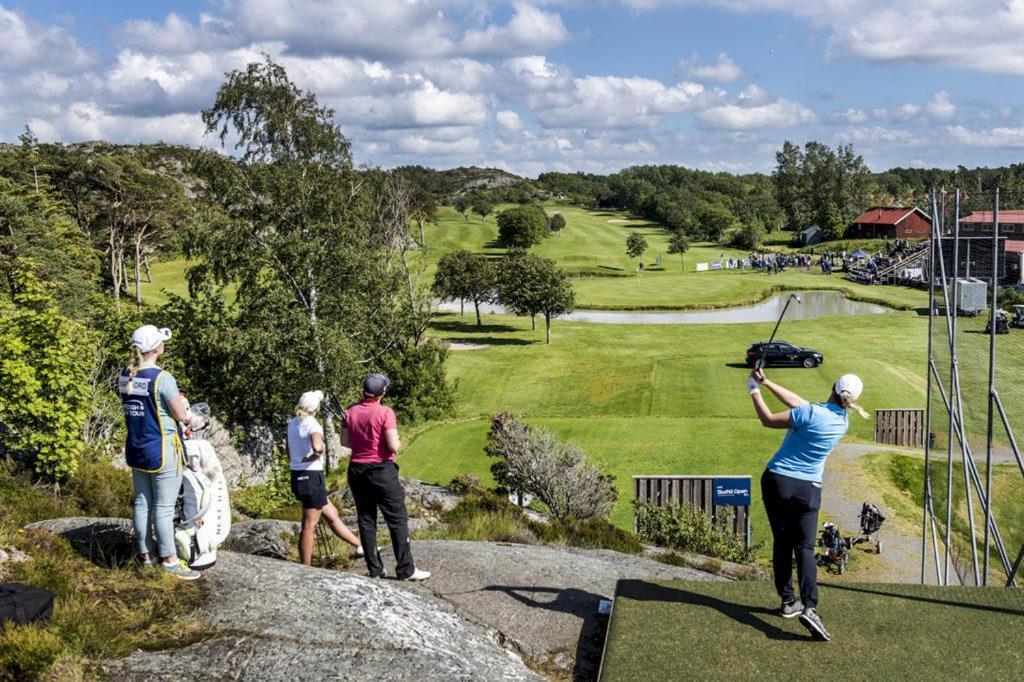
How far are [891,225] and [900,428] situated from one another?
93637mm

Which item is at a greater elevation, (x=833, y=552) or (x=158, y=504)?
(x=158, y=504)

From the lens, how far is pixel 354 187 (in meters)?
28.5

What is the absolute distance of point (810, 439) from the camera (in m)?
6.88

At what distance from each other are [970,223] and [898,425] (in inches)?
716

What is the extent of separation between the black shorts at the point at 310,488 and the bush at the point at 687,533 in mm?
7978

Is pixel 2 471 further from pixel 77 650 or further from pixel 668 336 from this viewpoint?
pixel 668 336

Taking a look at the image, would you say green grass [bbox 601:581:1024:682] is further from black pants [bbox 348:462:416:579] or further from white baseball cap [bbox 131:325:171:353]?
white baseball cap [bbox 131:325:171:353]

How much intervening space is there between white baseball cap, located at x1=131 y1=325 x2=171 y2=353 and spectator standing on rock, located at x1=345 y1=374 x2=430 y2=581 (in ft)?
5.69

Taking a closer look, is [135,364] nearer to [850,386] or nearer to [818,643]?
[850,386]

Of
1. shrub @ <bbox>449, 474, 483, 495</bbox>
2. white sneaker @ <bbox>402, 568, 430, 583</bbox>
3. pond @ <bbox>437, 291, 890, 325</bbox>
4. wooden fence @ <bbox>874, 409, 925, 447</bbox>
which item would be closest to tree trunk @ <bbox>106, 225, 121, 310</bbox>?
pond @ <bbox>437, 291, 890, 325</bbox>

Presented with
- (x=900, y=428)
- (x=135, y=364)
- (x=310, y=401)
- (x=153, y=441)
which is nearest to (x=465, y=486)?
(x=310, y=401)

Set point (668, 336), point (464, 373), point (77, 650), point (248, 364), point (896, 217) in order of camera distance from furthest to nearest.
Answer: point (896, 217) < point (668, 336) < point (464, 373) < point (248, 364) < point (77, 650)

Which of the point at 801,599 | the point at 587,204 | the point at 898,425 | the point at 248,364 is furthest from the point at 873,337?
the point at 587,204

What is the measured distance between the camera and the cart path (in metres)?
18.0
